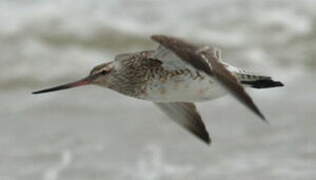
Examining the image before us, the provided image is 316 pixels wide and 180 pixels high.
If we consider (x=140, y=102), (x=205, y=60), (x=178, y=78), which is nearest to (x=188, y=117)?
(x=178, y=78)

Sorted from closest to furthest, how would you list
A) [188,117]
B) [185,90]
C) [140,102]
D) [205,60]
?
[205,60] < [185,90] < [188,117] < [140,102]

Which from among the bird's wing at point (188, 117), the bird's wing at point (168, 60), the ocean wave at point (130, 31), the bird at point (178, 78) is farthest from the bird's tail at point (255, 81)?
the ocean wave at point (130, 31)

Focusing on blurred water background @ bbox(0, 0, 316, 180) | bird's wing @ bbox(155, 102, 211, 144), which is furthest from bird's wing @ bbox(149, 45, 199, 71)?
blurred water background @ bbox(0, 0, 316, 180)

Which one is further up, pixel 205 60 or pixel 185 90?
pixel 205 60

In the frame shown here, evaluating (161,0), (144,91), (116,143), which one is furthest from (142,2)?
(144,91)

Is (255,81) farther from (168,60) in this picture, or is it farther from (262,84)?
(168,60)

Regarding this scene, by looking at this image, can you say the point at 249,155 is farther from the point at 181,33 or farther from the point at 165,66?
the point at 181,33

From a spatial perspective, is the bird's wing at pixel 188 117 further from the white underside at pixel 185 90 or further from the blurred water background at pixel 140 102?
the blurred water background at pixel 140 102
